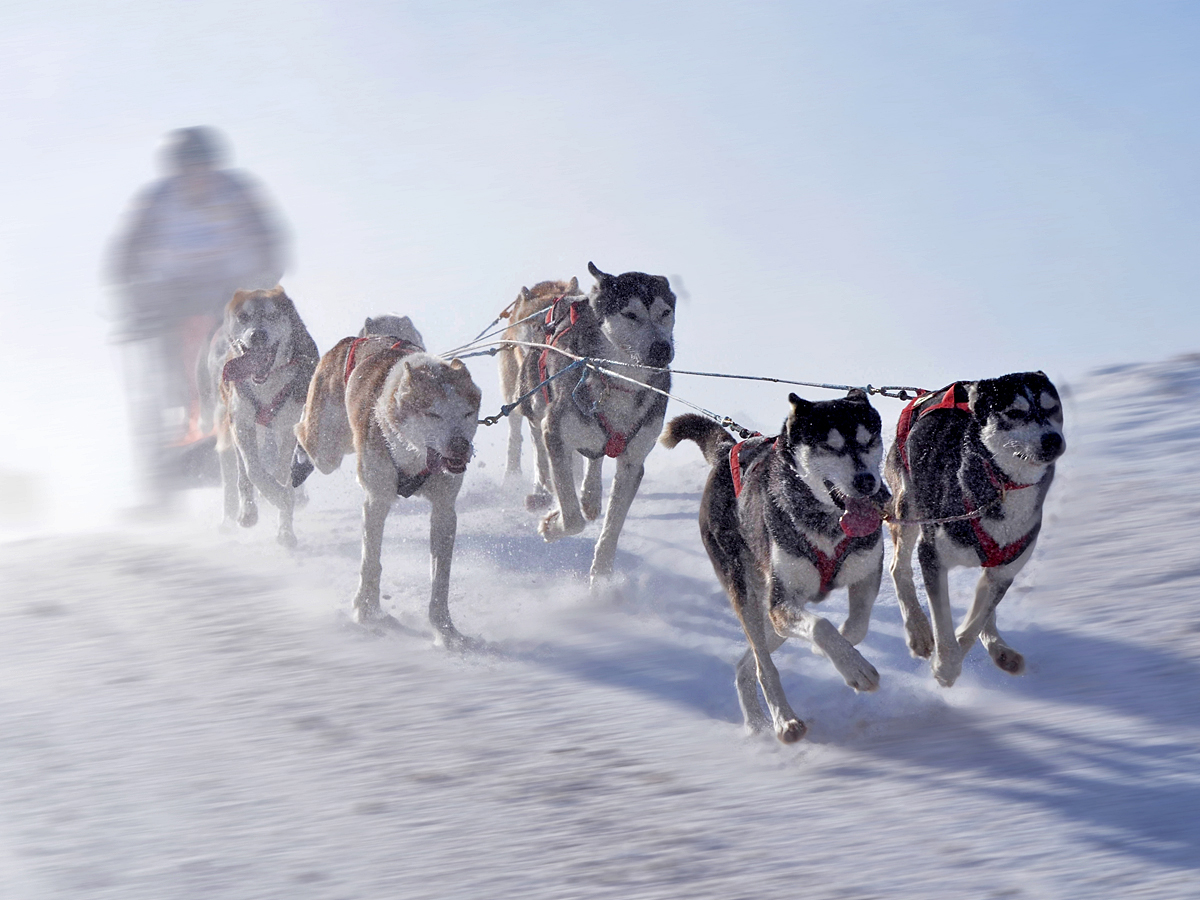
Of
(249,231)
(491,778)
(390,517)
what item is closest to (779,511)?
(491,778)

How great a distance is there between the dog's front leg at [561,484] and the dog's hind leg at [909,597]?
2.06 meters

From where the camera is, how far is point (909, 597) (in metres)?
4.84

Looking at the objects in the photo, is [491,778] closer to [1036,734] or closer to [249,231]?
[1036,734]

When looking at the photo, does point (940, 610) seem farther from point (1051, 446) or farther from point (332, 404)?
point (332, 404)

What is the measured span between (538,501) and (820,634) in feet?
13.1

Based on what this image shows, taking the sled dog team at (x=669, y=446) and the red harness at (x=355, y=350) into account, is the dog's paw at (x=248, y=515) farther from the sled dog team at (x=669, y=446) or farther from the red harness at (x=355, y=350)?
the red harness at (x=355, y=350)

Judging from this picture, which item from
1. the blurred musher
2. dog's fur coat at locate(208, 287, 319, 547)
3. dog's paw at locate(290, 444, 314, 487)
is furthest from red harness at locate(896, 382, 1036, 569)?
the blurred musher

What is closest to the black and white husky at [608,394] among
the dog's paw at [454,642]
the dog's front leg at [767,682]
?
the dog's paw at [454,642]

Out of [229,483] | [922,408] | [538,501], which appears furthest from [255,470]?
[922,408]

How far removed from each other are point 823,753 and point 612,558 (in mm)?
2347

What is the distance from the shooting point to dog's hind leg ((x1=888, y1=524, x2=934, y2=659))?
4.77 m

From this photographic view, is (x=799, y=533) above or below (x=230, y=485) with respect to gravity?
above

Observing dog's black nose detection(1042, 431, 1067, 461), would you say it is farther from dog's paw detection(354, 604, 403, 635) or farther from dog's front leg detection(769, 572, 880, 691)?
dog's paw detection(354, 604, 403, 635)

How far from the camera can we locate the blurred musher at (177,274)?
1070cm
